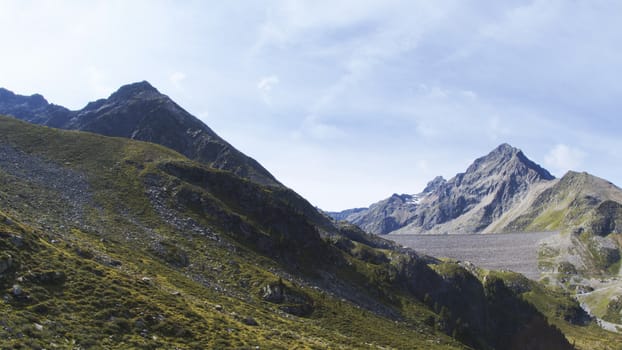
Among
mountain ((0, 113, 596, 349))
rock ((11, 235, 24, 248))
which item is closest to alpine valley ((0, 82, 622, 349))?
rock ((11, 235, 24, 248))

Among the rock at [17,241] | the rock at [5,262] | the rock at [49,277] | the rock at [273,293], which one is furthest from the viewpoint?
the rock at [273,293]

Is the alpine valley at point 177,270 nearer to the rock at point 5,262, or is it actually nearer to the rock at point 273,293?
the rock at point 5,262

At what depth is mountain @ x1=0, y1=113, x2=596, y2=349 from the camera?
32531 millimetres

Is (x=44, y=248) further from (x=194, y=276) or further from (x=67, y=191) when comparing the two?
(x=67, y=191)

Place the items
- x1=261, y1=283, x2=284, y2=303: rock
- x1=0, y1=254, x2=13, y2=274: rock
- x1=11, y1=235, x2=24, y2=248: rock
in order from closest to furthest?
x1=0, y1=254, x2=13, y2=274: rock → x1=11, y1=235, x2=24, y2=248: rock → x1=261, y1=283, x2=284, y2=303: rock

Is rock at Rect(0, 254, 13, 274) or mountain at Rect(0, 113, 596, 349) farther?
mountain at Rect(0, 113, 596, 349)

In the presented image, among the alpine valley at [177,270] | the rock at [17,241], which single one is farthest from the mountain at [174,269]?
the alpine valley at [177,270]

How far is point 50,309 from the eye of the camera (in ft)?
98.2

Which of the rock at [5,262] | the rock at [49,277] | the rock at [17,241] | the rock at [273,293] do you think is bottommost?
the rock at [273,293]

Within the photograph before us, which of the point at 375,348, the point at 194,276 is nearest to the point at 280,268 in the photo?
the point at 194,276

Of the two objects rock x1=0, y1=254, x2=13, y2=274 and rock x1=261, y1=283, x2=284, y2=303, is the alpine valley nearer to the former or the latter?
rock x1=0, y1=254, x2=13, y2=274

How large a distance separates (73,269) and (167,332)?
1126 centimetres

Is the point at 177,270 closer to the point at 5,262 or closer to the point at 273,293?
the point at 273,293

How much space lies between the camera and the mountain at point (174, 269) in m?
32.5
